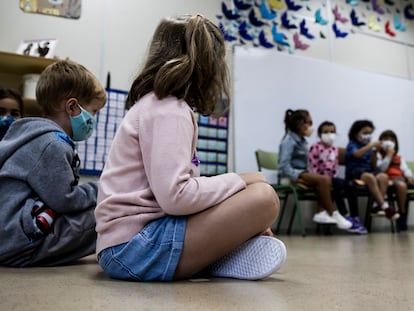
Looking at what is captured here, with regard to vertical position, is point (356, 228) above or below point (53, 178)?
below

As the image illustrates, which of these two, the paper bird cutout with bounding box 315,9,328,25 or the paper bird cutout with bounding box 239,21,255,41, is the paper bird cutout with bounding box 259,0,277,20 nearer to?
the paper bird cutout with bounding box 239,21,255,41

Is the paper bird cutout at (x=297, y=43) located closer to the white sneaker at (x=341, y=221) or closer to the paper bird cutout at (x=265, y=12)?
the paper bird cutout at (x=265, y=12)

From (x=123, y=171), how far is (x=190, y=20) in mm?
403

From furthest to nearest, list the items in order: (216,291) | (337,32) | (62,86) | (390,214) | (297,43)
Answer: (337,32), (297,43), (390,214), (62,86), (216,291)

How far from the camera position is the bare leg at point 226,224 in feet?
3.25

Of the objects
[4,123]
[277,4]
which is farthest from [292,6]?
[4,123]

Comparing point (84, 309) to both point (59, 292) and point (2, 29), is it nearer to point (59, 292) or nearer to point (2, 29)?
point (59, 292)

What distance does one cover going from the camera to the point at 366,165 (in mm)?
3855

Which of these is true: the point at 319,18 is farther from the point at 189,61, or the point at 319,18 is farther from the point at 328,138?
the point at 189,61

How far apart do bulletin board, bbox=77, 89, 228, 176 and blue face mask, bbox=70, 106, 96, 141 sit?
1.55 m

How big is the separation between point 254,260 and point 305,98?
3.18 meters

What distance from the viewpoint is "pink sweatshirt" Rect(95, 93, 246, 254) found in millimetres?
948

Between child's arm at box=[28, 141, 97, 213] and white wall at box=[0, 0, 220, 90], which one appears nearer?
child's arm at box=[28, 141, 97, 213]

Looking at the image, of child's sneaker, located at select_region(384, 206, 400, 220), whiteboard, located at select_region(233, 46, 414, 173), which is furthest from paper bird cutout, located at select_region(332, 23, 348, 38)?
child's sneaker, located at select_region(384, 206, 400, 220)
